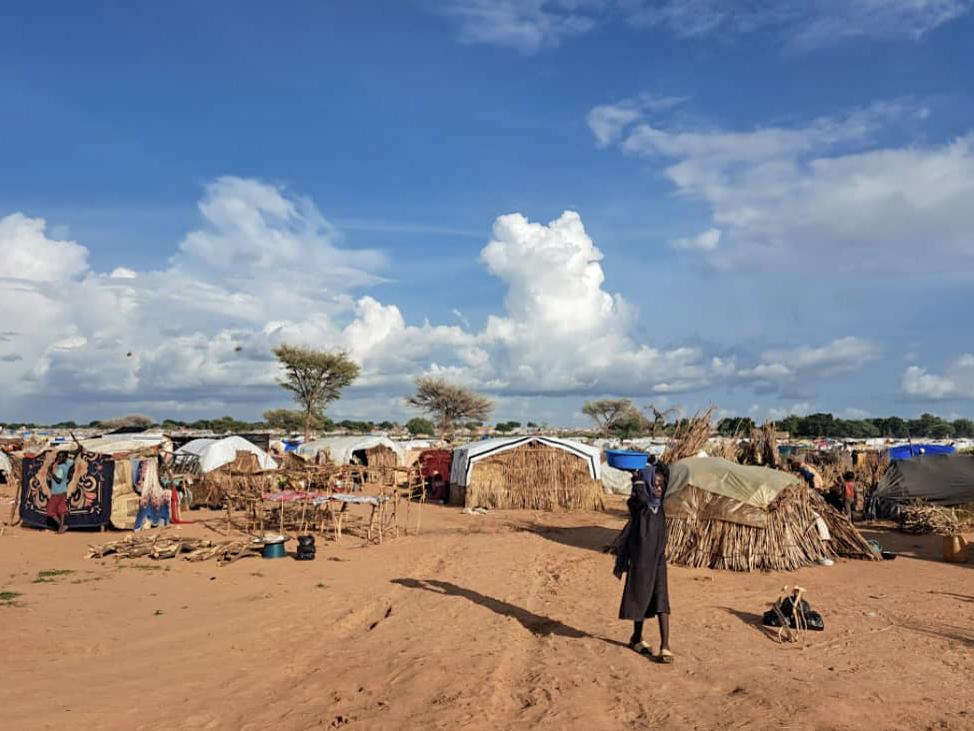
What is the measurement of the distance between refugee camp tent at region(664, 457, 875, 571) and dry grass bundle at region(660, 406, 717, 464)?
1835mm

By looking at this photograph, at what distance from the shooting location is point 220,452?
23281 millimetres

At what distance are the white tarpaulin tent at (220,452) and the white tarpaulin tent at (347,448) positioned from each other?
6568 millimetres

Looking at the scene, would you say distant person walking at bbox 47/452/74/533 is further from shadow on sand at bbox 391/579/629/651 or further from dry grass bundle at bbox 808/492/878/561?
dry grass bundle at bbox 808/492/878/561

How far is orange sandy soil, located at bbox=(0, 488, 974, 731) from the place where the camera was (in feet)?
18.5

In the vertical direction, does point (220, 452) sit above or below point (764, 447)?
below

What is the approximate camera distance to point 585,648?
7.35 m

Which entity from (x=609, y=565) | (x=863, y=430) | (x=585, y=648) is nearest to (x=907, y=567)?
(x=609, y=565)

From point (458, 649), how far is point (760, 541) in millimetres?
6521

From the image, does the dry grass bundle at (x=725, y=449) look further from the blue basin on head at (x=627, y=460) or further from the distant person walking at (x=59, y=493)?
the distant person walking at (x=59, y=493)

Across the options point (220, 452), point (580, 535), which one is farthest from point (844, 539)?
point (220, 452)

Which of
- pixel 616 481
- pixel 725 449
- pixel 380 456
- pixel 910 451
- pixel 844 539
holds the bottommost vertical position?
pixel 844 539

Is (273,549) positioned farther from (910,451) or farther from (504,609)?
(910,451)

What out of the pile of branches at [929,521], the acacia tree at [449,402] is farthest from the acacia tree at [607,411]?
the pile of branches at [929,521]

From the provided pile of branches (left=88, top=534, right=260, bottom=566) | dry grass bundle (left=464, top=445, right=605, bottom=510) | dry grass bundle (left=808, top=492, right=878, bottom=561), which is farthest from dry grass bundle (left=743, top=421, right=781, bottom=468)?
pile of branches (left=88, top=534, right=260, bottom=566)
